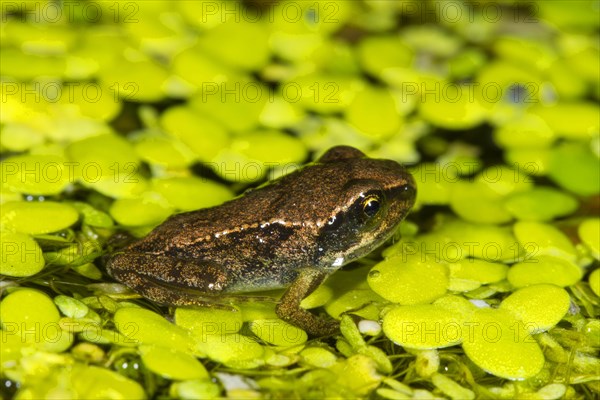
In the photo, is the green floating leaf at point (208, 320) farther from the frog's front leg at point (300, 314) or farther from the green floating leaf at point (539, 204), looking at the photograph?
the green floating leaf at point (539, 204)

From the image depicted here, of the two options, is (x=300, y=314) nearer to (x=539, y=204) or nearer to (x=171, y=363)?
(x=171, y=363)

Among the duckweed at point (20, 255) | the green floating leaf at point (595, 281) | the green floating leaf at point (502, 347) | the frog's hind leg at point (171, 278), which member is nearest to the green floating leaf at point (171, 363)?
the frog's hind leg at point (171, 278)

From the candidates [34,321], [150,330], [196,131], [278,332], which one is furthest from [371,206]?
[34,321]

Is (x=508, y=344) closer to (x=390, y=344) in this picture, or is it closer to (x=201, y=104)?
(x=390, y=344)

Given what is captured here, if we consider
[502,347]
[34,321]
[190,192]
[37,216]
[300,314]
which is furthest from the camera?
[190,192]

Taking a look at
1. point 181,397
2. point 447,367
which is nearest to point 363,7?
point 447,367

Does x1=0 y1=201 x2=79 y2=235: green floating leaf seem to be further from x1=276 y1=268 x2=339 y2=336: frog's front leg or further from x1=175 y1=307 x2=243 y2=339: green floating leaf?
x1=276 y1=268 x2=339 y2=336: frog's front leg

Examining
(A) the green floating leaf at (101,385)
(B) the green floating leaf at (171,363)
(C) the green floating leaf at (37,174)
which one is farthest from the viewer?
(C) the green floating leaf at (37,174)
